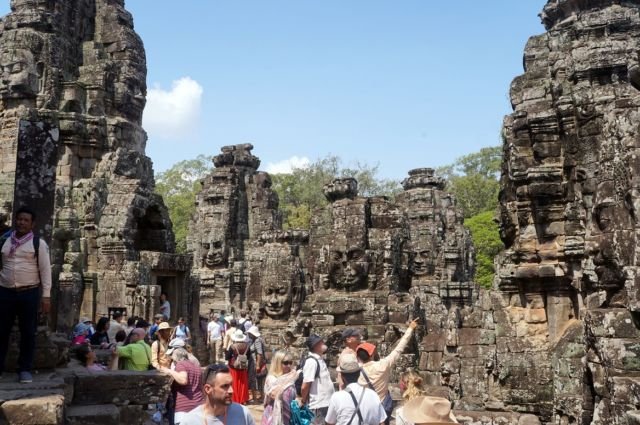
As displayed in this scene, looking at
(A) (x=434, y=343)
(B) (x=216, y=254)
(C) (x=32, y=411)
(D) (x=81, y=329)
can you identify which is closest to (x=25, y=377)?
(C) (x=32, y=411)

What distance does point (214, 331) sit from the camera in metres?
15.3

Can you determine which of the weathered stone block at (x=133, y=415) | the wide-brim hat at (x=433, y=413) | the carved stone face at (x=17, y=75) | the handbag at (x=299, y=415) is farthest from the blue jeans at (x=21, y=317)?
the carved stone face at (x=17, y=75)

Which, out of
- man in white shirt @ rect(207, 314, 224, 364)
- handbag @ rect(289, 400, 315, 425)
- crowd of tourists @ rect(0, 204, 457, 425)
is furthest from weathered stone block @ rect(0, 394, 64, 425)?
man in white shirt @ rect(207, 314, 224, 364)

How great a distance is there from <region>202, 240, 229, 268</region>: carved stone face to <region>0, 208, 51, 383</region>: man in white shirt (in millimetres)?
23075

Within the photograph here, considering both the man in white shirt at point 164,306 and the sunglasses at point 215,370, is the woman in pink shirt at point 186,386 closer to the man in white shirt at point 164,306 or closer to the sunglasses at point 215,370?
the sunglasses at point 215,370

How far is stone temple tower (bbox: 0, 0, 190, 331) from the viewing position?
1387cm

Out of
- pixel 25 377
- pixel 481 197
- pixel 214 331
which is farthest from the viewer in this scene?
→ pixel 481 197

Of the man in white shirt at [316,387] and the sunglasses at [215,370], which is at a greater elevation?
the sunglasses at [215,370]

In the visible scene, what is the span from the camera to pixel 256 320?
62.3 feet

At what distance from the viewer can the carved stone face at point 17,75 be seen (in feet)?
53.5

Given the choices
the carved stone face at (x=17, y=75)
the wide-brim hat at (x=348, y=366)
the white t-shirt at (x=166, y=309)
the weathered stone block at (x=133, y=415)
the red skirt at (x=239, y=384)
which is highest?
the carved stone face at (x=17, y=75)

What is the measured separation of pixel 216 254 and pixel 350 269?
1418cm

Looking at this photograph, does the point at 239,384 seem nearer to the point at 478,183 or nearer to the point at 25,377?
the point at 25,377

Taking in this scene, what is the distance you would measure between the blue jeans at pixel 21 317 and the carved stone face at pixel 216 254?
23092 millimetres
